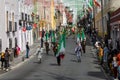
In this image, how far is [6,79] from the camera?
78.7 ft

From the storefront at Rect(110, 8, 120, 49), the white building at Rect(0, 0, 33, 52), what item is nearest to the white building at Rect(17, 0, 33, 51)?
the white building at Rect(0, 0, 33, 52)

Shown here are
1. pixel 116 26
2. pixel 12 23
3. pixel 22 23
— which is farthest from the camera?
pixel 22 23

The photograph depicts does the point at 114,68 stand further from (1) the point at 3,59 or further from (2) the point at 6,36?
(2) the point at 6,36

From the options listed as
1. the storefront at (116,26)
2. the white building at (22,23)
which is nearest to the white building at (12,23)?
the white building at (22,23)

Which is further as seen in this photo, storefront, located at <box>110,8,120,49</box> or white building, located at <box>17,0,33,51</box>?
white building, located at <box>17,0,33,51</box>

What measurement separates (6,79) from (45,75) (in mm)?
2803

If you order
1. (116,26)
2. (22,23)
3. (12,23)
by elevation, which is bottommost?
(116,26)

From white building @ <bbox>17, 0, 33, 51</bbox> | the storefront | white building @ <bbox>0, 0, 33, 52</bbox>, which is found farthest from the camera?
white building @ <bbox>17, 0, 33, 51</bbox>

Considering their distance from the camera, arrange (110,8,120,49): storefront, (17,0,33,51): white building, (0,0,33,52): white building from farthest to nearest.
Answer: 1. (17,0,33,51): white building
2. (110,8,120,49): storefront
3. (0,0,33,52): white building

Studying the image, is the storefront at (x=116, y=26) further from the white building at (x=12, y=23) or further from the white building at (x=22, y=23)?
the white building at (x=22, y=23)

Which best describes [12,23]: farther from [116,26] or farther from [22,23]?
[116,26]

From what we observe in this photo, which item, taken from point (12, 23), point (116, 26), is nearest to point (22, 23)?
point (12, 23)

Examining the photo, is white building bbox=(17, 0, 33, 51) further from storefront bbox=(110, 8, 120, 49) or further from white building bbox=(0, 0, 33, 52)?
storefront bbox=(110, 8, 120, 49)

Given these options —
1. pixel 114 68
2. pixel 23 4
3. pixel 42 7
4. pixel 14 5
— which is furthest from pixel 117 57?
pixel 42 7
